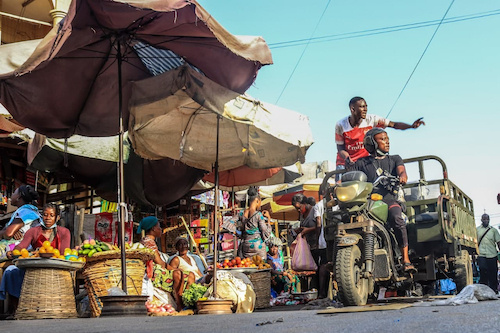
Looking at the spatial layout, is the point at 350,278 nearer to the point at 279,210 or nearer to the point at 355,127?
the point at 355,127

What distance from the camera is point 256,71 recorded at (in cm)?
717

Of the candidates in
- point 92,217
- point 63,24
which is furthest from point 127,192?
point 63,24

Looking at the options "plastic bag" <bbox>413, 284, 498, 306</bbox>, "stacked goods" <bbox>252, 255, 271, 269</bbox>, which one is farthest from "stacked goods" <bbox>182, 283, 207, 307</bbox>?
"plastic bag" <bbox>413, 284, 498, 306</bbox>

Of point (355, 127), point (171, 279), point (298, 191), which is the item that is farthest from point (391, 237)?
point (298, 191)

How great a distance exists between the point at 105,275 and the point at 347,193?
3.07 meters

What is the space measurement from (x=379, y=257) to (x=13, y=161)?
7802 mm

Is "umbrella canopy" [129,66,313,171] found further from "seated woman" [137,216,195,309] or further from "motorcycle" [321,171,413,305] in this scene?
"seated woman" [137,216,195,309]

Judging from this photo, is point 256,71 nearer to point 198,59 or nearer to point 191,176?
point 198,59

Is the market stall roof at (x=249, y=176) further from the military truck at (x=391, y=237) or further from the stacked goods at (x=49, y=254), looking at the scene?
the stacked goods at (x=49, y=254)

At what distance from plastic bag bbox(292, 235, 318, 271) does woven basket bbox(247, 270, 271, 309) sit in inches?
20.4

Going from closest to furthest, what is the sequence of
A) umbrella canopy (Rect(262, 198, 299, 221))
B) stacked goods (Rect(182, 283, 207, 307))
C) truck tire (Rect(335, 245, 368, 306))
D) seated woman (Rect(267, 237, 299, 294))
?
truck tire (Rect(335, 245, 368, 306)), stacked goods (Rect(182, 283, 207, 307)), seated woman (Rect(267, 237, 299, 294)), umbrella canopy (Rect(262, 198, 299, 221))

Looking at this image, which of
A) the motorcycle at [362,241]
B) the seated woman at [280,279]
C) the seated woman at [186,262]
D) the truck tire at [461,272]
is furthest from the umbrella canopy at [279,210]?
the motorcycle at [362,241]

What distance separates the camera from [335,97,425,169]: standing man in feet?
31.1

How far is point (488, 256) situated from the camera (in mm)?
13227
